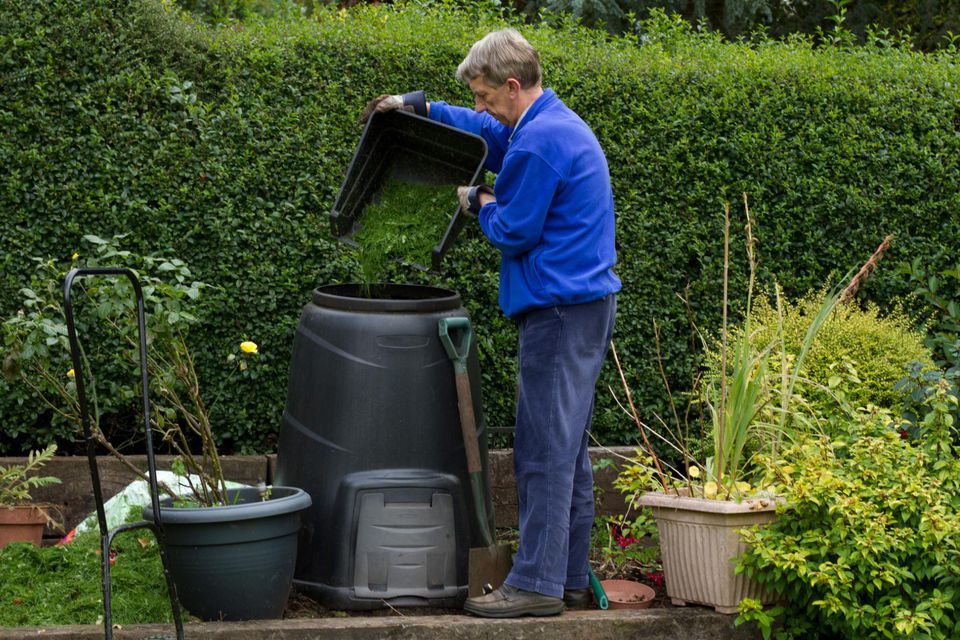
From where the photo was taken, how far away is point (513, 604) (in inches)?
128

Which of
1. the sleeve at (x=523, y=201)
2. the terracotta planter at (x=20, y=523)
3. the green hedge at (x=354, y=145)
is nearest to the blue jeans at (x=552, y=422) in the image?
the sleeve at (x=523, y=201)

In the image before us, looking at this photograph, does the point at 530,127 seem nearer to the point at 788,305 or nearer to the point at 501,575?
the point at 501,575

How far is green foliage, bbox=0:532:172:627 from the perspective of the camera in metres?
3.15

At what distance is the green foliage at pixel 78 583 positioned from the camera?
315 centimetres

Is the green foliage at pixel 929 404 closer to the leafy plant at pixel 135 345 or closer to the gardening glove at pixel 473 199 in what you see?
the gardening glove at pixel 473 199

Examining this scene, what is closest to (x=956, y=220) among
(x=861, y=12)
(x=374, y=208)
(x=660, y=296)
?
(x=660, y=296)

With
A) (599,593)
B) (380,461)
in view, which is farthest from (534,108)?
(599,593)

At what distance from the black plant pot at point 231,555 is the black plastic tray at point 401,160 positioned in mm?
963

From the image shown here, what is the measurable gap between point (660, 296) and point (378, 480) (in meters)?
1.86

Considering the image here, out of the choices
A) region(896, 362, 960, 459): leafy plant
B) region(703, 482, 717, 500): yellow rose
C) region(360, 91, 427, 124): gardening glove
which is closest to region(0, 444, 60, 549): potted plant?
region(360, 91, 427, 124): gardening glove

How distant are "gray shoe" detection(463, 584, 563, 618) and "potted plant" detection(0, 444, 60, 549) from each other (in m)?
1.66

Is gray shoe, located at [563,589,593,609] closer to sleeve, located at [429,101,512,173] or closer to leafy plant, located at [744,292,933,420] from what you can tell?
leafy plant, located at [744,292,933,420]

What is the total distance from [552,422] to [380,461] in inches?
22.5

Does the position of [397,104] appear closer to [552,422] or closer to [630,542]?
[552,422]
